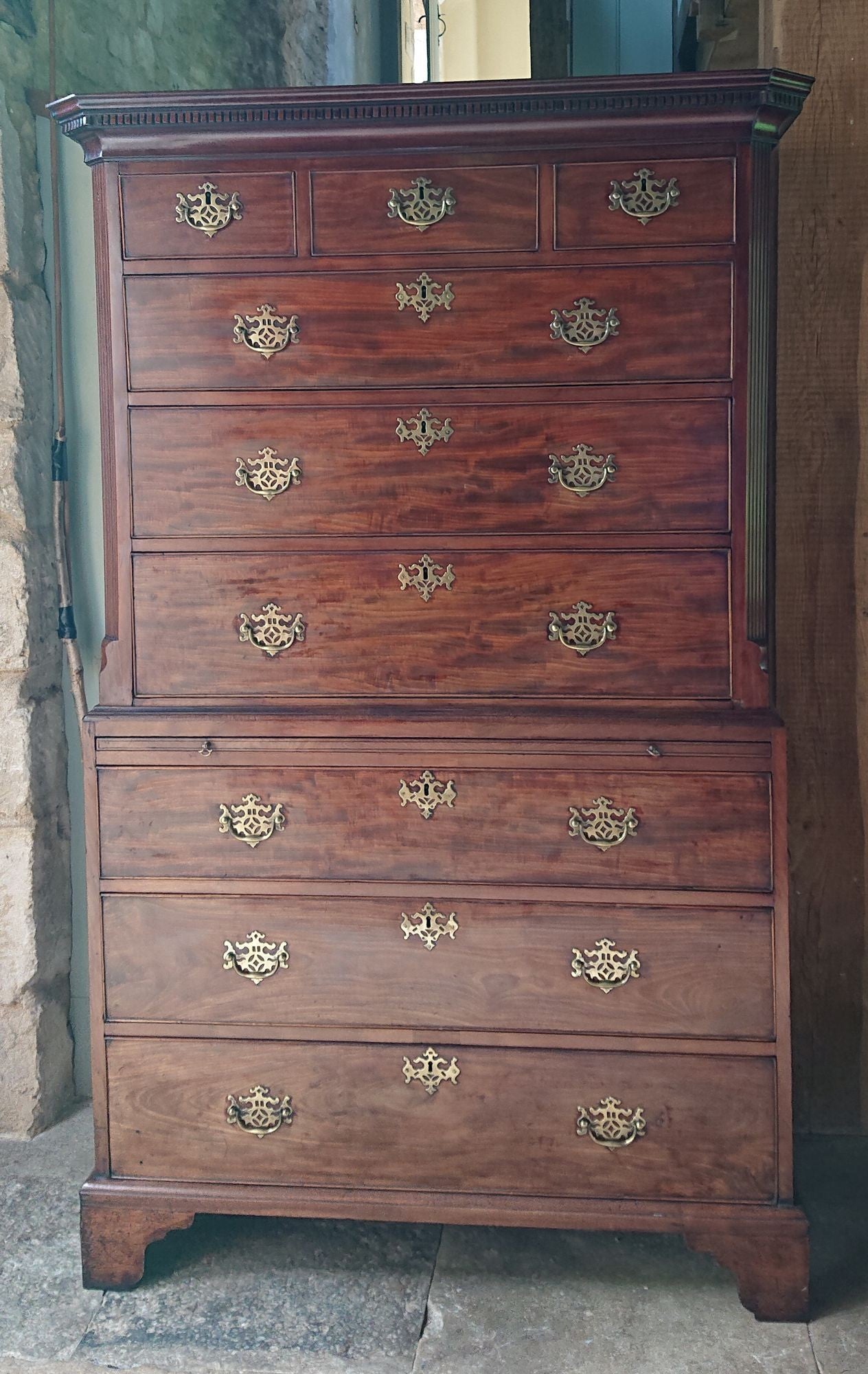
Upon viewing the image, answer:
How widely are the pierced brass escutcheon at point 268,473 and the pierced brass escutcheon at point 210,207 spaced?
380mm

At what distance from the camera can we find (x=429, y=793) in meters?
1.92

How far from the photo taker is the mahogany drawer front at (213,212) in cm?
189

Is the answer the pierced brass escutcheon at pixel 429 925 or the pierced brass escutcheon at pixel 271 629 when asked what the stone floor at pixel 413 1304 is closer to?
the pierced brass escutcheon at pixel 429 925

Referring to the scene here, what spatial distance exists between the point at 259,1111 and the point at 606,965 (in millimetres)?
662

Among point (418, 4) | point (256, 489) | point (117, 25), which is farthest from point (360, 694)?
point (418, 4)

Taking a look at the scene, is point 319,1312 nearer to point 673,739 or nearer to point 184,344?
point 673,739

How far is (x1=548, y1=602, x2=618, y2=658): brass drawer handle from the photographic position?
188 cm

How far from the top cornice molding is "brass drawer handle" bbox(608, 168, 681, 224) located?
0.08 meters

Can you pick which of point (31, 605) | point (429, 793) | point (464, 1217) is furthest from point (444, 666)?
point (31, 605)

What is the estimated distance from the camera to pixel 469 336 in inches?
73.9

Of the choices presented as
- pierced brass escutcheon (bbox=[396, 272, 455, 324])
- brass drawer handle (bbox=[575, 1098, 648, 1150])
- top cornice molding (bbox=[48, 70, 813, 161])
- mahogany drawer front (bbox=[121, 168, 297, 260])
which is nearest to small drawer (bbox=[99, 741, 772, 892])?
brass drawer handle (bbox=[575, 1098, 648, 1150])

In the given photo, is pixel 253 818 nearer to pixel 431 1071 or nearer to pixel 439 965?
pixel 439 965

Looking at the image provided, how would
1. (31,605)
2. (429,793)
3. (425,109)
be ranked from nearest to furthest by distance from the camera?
(425,109), (429,793), (31,605)

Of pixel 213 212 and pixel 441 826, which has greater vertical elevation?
pixel 213 212
